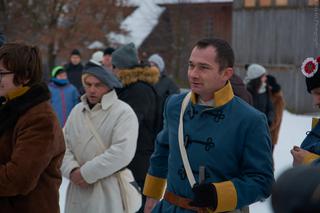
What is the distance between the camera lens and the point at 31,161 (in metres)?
3.10

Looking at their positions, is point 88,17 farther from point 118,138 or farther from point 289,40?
point 118,138

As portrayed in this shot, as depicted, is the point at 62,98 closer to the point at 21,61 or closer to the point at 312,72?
the point at 21,61

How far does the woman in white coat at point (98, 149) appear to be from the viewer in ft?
14.1

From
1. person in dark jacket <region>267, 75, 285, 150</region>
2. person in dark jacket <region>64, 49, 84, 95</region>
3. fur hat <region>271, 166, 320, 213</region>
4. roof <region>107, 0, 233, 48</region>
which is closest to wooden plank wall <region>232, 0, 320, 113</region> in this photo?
roof <region>107, 0, 233, 48</region>

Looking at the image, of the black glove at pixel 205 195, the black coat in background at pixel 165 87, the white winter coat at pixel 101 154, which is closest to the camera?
the black glove at pixel 205 195

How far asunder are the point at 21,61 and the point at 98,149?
1.28 metres

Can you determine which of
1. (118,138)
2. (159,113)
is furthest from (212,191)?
(159,113)

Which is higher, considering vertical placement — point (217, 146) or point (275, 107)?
point (217, 146)

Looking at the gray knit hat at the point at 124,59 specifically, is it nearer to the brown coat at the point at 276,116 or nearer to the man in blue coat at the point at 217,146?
the man in blue coat at the point at 217,146

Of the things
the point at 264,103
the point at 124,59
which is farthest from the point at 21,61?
the point at 264,103

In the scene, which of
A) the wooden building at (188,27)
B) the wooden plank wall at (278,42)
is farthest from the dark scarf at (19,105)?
the wooden building at (188,27)

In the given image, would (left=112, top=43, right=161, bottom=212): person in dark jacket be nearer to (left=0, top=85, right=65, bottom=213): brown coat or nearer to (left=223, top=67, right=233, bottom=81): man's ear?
(left=0, top=85, right=65, bottom=213): brown coat

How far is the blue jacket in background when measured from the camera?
369 inches

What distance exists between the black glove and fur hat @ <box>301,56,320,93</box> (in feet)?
2.37
